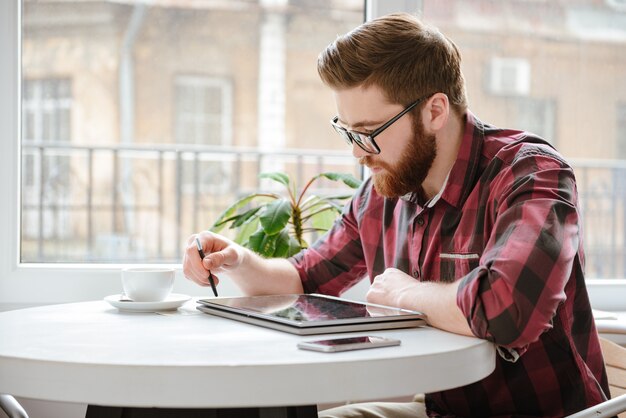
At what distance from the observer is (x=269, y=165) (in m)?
4.93

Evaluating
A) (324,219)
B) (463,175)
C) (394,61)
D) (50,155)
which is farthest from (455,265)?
(50,155)

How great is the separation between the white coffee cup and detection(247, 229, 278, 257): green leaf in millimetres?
689

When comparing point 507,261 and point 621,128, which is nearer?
point 507,261

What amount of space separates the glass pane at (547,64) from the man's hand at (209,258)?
1.27m

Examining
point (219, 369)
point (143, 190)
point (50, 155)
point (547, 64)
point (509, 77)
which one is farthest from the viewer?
point (143, 190)

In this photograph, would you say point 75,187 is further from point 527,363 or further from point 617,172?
point 527,363

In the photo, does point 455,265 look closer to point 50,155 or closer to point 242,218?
point 242,218

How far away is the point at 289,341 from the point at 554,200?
0.52m

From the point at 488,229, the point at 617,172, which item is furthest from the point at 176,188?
the point at 488,229

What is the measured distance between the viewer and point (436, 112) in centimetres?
166

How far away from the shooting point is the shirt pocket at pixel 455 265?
60.2 inches

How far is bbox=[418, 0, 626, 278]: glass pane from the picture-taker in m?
3.04

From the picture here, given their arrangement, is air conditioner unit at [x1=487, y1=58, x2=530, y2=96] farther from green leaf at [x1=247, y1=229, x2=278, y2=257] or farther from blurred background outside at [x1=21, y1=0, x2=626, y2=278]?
green leaf at [x1=247, y1=229, x2=278, y2=257]

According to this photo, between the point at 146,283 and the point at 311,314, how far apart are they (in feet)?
1.16
